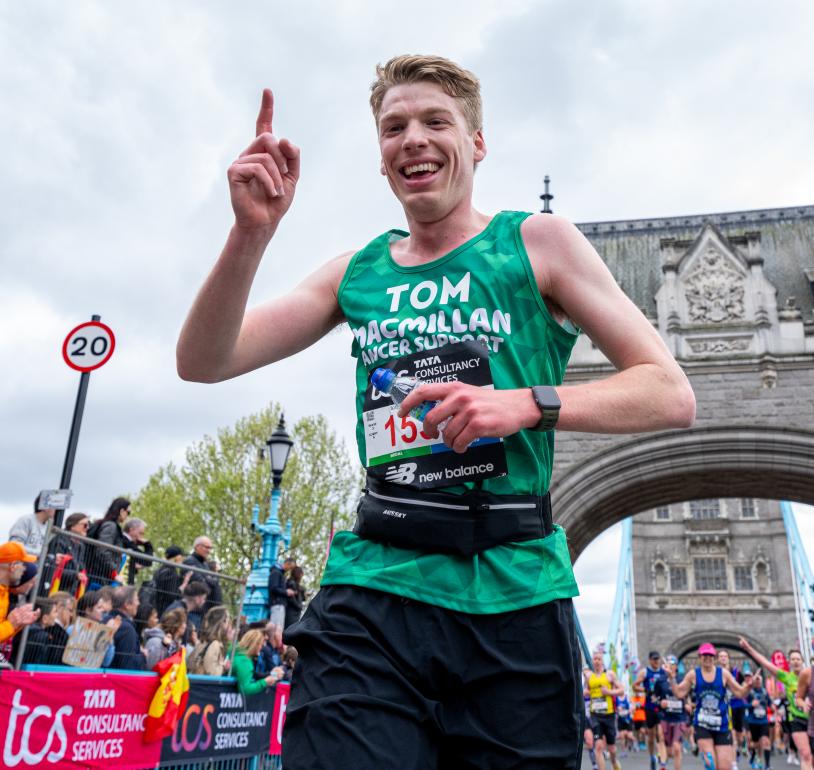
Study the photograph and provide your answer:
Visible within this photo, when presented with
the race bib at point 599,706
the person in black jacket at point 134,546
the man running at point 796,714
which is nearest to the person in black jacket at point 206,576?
the person in black jacket at point 134,546

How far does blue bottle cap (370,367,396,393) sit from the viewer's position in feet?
6.34

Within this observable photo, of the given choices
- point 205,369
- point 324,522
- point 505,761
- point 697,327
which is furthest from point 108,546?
point 324,522

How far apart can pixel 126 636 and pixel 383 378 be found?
543 cm

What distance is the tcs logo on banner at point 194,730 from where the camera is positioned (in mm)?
6836

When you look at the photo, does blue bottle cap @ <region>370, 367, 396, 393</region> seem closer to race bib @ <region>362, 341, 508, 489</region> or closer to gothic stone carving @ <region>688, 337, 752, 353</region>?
race bib @ <region>362, 341, 508, 489</region>

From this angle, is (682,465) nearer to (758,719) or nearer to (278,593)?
(758,719)

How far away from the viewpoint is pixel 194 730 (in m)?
7.12

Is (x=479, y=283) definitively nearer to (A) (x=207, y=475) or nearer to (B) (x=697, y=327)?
(B) (x=697, y=327)

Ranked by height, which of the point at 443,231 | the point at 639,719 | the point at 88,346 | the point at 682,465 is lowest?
the point at 639,719

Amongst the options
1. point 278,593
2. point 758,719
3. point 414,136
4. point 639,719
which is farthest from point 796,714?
point 414,136

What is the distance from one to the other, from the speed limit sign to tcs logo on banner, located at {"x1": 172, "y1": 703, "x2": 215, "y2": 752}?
3.07 meters

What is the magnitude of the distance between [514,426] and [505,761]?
678mm

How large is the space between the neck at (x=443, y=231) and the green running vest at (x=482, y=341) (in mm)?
50

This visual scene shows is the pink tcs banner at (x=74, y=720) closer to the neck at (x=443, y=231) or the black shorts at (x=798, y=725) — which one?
the neck at (x=443, y=231)
